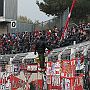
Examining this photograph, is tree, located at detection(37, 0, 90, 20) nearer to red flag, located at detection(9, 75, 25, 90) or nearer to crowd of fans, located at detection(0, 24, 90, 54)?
crowd of fans, located at detection(0, 24, 90, 54)

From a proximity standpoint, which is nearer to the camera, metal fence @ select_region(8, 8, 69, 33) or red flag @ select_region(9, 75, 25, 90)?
red flag @ select_region(9, 75, 25, 90)

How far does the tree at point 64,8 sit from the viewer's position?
4909cm

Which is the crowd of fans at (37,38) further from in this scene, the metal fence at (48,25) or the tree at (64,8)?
the tree at (64,8)

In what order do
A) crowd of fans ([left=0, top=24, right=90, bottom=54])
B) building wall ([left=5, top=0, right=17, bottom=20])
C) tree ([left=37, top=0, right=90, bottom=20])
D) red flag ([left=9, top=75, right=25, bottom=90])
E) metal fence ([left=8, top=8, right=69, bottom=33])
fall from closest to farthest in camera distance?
1. crowd of fans ([left=0, top=24, right=90, bottom=54])
2. red flag ([left=9, top=75, right=25, bottom=90])
3. metal fence ([left=8, top=8, right=69, bottom=33])
4. building wall ([left=5, top=0, right=17, bottom=20])
5. tree ([left=37, top=0, right=90, bottom=20])

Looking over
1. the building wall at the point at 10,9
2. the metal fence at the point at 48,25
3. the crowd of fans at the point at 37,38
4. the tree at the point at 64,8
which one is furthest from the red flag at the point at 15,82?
the tree at the point at 64,8

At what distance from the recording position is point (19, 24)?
123ft

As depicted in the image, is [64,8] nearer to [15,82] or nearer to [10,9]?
[10,9]

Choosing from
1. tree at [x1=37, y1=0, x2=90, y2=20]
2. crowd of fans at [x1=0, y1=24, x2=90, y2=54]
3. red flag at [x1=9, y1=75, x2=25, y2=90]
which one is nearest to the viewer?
crowd of fans at [x1=0, y1=24, x2=90, y2=54]

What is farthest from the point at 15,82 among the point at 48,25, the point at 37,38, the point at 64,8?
the point at 64,8

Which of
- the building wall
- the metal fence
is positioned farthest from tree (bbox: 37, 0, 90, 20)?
the metal fence

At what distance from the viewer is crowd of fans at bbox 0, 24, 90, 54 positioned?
70.2 feet

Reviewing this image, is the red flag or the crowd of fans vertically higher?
the crowd of fans

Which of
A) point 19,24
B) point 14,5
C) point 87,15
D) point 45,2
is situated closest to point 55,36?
point 19,24

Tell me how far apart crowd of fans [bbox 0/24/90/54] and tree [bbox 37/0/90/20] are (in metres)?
17.4
